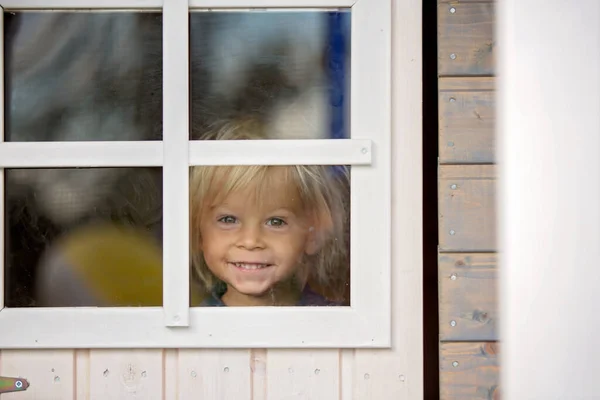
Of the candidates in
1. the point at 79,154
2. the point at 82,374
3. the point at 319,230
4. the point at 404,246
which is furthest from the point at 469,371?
the point at 79,154

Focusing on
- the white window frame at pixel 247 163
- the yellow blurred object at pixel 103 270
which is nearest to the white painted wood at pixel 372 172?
the white window frame at pixel 247 163

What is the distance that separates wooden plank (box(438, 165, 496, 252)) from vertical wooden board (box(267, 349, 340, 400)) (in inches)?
13.1

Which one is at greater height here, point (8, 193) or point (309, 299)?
point (8, 193)

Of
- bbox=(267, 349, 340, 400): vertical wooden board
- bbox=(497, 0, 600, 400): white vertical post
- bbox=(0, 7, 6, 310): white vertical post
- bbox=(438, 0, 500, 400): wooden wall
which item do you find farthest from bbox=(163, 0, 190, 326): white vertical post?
bbox=(497, 0, 600, 400): white vertical post

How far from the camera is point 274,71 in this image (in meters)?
1.38

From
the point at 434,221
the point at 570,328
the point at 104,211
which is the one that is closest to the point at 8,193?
the point at 104,211

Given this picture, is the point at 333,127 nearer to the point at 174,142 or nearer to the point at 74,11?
the point at 174,142

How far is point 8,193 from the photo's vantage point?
1383 millimetres

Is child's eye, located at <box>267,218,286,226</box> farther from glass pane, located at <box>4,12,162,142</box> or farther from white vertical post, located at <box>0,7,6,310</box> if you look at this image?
white vertical post, located at <box>0,7,6,310</box>

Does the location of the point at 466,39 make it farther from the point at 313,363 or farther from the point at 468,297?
the point at 313,363

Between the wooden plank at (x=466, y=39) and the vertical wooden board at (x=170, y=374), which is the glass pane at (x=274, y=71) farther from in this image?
the vertical wooden board at (x=170, y=374)

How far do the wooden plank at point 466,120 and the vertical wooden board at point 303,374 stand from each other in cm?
48

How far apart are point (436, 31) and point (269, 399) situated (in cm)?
84

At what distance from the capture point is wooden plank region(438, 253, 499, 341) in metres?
1.37
